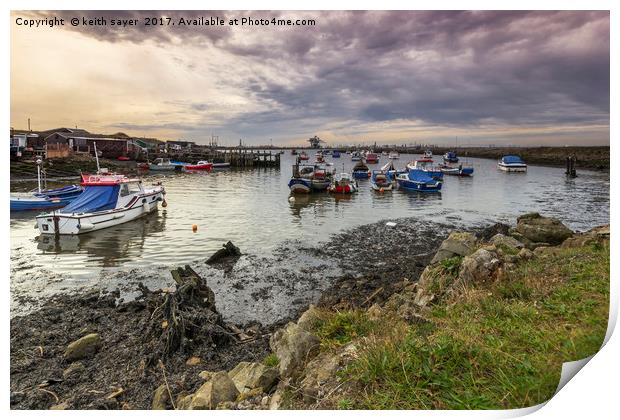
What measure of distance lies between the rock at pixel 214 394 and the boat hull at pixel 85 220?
51.8 feet

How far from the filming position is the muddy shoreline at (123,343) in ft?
16.4

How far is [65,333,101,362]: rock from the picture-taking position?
6.13 m

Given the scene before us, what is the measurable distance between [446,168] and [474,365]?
55840mm

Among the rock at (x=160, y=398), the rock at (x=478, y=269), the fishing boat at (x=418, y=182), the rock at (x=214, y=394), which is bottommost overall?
the rock at (x=160, y=398)

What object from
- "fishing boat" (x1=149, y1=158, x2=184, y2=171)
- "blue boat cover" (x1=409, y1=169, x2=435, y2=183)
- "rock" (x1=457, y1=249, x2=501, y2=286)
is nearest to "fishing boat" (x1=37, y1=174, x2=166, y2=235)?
"rock" (x1=457, y1=249, x2=501, y2=286)

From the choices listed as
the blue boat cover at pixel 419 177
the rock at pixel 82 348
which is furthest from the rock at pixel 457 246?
the blue boat cover at pixel 419 177

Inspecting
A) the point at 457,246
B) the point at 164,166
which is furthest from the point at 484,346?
the point at 164,166

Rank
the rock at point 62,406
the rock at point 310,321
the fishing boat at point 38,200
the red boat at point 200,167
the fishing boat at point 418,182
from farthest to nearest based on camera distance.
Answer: the red boat at point 200,167 < the fishing boat at point 418,182 < the fishing boat at point 38,200 < the rock at point 310,321 < the rock at point 62,406

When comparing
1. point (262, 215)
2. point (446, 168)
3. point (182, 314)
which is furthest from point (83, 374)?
point (446, 168)

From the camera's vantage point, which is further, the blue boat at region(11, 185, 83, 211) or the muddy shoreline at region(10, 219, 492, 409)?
the blue boat at region(11, 185, 83, 211)

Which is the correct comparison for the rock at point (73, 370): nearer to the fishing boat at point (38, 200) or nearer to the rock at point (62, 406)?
the rock at point (62, 406)

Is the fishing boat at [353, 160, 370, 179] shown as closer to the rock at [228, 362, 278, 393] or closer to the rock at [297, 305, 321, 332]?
the rock at [297, 305, 321, 332]

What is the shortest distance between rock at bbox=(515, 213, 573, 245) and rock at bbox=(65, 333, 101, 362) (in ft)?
40.8

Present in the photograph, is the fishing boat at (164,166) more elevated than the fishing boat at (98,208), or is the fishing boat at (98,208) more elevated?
the fishing boat at (164,166)
